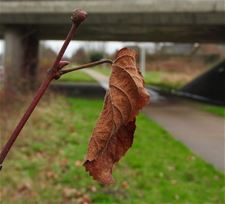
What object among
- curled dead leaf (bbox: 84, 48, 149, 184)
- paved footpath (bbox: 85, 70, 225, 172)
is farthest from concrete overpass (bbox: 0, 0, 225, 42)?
curled dead leaf (bbox: 84, 48, 149, 184)

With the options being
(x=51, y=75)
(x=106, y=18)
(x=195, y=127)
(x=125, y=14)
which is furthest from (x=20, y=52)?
(x=51, y=75)

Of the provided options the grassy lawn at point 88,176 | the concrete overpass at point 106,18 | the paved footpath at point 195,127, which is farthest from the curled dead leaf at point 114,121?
the concrete overpass at point 106,18

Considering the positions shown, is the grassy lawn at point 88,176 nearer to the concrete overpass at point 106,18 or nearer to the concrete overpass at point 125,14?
the concrete overpass at point 106,18

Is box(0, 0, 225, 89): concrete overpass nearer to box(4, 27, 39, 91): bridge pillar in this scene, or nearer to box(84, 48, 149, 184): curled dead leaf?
box(4, 27, 39, 91): bridge pillar

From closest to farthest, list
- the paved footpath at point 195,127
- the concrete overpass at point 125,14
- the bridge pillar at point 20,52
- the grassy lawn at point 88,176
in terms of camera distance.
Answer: the grassy lawn at point 88,176, the paved footpath at point 195,127, the concrete overpass at point 125,14, the bridge pillar at point 20,52

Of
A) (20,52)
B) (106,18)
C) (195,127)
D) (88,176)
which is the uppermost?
(88,176)

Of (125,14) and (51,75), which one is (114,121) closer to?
(51,75)

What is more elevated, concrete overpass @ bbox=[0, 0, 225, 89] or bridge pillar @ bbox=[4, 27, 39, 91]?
concrete overpass @ bbox=[0, 0, 225, 89]
